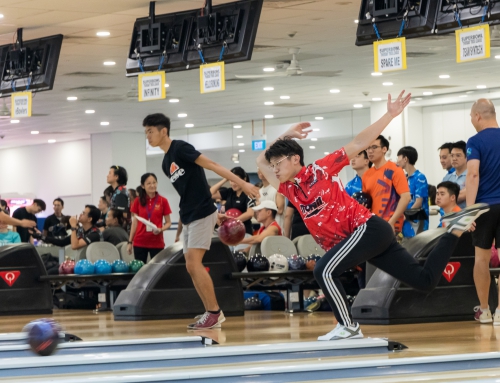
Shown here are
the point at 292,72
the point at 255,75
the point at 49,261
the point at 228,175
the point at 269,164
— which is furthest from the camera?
the point at 255,75

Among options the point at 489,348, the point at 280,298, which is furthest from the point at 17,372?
the point at 280,298

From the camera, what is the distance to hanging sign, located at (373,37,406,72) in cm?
812

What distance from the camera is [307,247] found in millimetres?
8703

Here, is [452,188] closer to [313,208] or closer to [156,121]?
[156,121]

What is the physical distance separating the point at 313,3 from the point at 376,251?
202 inches

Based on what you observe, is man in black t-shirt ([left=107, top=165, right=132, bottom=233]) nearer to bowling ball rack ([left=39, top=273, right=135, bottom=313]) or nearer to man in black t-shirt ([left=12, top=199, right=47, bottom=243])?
bowling ball rack ([left=39, top=273, right=135, bottom=313])

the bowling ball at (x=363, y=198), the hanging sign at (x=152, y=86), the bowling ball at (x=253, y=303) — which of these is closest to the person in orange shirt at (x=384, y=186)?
the bowling ball at (x=363, y=198)

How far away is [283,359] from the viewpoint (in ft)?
14.5

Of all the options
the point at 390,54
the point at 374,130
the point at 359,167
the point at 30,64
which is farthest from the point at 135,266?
the point at 374,130

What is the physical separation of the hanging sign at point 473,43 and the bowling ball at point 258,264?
2497 millimetres

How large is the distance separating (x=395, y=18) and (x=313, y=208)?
3.88 meters

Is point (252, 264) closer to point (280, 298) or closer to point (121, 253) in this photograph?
point (280, 298)

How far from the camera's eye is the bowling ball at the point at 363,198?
703cm

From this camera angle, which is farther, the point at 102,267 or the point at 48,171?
the point at 48,171
